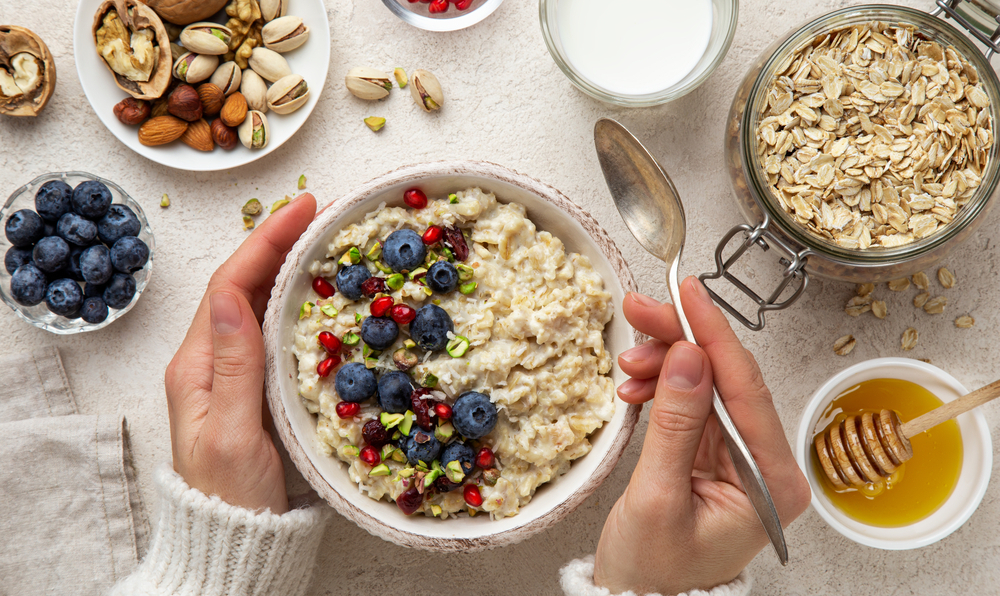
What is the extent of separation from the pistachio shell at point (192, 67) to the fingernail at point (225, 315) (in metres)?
0.59

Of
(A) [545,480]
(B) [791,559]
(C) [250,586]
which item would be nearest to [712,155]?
(A) [545,480]

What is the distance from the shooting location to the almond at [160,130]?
59.0 inches

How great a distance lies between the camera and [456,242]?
1241 mm

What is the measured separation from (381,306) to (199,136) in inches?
26.5

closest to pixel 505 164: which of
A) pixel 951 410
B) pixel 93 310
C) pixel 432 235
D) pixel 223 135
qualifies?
pixel 432 235

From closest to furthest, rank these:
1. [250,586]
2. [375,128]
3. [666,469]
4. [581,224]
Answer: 1. [666,469]
2. [581,224]
3. [250,586]
4. [375,128]

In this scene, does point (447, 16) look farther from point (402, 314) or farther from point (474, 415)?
point (474, 415)

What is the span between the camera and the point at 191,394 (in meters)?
1.36

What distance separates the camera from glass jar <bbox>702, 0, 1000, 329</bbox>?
126cm

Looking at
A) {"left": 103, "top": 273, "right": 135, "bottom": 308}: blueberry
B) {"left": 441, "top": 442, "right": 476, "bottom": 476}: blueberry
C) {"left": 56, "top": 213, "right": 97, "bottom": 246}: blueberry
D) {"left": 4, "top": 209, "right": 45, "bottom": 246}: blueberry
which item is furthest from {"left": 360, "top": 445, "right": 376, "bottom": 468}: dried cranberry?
{"left": 4, "top": 209, "right": 45, "bottom": 246}: blueberry

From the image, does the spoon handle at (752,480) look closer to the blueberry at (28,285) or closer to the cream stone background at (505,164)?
the cream stone background at (505,164)

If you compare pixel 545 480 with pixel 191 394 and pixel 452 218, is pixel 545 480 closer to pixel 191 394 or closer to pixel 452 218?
pixel 452 218

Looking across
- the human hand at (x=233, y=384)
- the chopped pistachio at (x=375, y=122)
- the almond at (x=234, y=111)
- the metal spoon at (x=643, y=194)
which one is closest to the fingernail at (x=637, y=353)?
the metal spoon at (x=643, y=194)

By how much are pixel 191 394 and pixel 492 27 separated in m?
1.02
